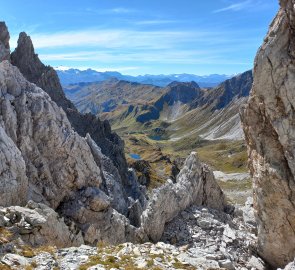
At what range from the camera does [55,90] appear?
10812 centimetres

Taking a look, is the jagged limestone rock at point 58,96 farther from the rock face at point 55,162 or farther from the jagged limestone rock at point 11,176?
the jagged limestone rock at point 11,176

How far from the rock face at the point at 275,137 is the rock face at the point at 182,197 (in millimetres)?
13020

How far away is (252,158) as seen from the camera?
110ft

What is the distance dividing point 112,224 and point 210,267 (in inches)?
1046

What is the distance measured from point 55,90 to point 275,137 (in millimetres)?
86932

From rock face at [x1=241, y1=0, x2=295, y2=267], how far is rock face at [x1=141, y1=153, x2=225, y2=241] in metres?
13.0

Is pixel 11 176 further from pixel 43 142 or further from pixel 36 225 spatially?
pixel 43 142

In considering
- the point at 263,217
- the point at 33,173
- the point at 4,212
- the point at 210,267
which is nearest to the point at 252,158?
the point at 263,217

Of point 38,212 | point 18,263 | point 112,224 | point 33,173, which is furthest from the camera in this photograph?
point 112,224

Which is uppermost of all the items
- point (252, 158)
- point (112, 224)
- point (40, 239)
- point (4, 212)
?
point (252, 158)

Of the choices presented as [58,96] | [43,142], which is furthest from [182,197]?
[58,96]

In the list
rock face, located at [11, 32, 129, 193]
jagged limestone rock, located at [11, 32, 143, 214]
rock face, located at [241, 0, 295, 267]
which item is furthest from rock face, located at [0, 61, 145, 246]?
rock face, located at [11, 32, 129, 193]

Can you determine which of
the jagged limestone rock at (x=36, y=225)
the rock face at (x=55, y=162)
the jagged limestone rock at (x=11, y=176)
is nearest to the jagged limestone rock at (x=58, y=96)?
the rock face at (x=55, y=162)

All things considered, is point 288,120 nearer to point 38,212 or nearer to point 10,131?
point 38,212
